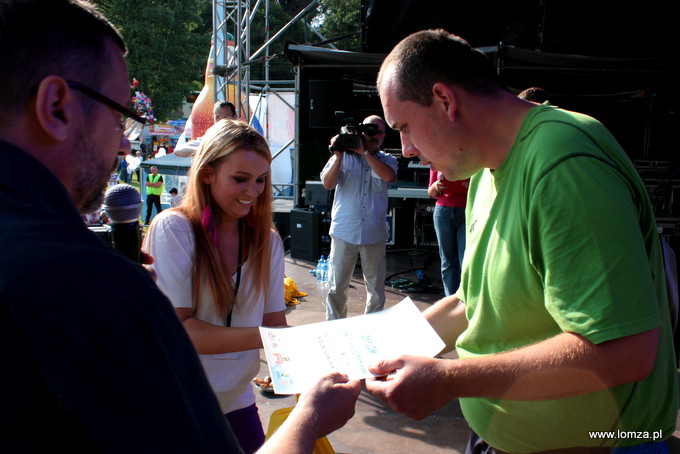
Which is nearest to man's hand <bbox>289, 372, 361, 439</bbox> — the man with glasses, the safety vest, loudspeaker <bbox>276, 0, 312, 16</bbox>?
the man with glasses

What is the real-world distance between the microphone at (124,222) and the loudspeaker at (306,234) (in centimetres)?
702

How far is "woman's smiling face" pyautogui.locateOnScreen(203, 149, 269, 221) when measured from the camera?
2090 millimetres

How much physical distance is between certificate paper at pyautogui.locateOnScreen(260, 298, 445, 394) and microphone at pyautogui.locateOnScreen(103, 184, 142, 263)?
1.69 ft

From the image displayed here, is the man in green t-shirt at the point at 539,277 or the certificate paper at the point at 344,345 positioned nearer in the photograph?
the man in green t-shirt at the point at 539,277

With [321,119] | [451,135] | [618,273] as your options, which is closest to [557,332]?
[618,273]

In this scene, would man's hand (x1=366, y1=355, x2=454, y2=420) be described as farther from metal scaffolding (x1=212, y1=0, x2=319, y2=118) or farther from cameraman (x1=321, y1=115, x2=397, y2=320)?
metal scaffolding (x1=212, y1=0, x2=319, y2=118)

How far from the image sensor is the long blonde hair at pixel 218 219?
1.89m

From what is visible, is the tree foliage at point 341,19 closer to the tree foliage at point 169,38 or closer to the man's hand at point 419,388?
the tree foliage at point 169,38

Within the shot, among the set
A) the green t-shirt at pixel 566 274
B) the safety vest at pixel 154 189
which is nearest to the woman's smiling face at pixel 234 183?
the green t-shirt at pixel 566 274

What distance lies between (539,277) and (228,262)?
A: 1225 mm

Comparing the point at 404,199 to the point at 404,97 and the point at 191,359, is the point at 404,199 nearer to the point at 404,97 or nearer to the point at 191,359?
the point at 404,97

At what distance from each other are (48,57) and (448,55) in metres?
1.06

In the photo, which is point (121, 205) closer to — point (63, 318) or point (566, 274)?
point (63, 318)

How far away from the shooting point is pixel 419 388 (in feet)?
4.14
